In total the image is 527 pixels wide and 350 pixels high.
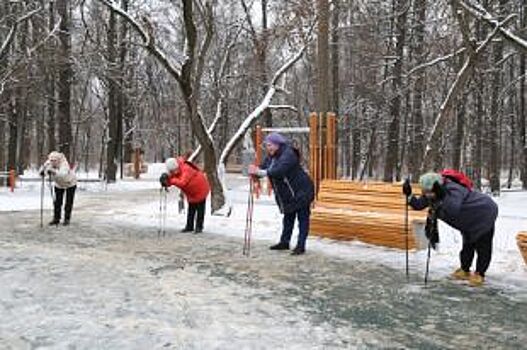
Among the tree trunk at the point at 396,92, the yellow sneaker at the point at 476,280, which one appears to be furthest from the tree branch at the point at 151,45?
the tree trunk at the point at 396,92

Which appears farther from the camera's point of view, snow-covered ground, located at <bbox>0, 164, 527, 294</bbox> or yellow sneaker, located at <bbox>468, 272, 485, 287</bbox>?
snow-covered ground, located at <bbox>0, 164, 527, 294</bbox>

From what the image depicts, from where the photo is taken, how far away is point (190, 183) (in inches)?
486

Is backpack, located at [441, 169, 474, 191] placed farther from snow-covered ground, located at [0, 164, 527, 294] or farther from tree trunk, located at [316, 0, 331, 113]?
tree trunk, located at [316, 0, 331, 113]

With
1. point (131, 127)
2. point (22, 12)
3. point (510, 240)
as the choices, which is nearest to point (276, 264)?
point (510, 240)

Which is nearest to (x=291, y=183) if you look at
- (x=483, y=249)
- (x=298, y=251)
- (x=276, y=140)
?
(x=276, y=140)

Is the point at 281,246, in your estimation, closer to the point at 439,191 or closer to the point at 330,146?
the point at 439,191

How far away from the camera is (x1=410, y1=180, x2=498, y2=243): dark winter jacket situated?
8.27 meters

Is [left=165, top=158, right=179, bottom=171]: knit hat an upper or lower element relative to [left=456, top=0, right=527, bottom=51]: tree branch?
lower

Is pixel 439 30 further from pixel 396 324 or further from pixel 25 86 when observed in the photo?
pixel 396 324

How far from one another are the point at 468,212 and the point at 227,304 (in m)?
3.28

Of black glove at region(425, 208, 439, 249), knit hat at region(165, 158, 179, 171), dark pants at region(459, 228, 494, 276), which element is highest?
knit hat at region(165, 158, 179, 171)

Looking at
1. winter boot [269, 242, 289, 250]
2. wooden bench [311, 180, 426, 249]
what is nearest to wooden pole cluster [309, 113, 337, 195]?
wooden bench [311, 180, 426, 249]

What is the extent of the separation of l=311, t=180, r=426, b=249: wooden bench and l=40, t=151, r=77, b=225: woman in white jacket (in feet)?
16.2

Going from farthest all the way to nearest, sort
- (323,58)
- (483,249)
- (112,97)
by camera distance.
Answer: (112,97), (323,58), (483,249)
